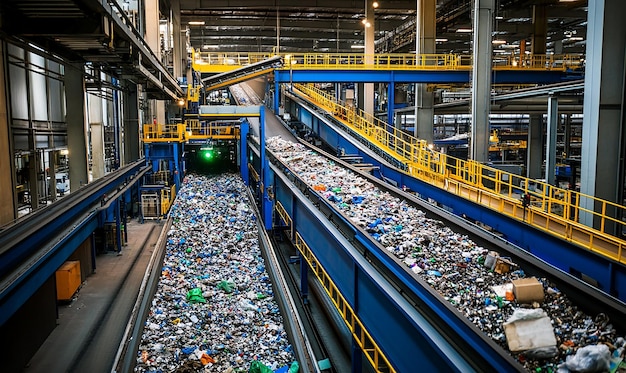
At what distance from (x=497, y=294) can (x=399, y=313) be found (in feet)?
3.97

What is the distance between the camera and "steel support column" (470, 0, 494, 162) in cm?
1321

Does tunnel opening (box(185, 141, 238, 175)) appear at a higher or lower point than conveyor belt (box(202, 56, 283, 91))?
lower

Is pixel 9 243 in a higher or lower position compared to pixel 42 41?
lower

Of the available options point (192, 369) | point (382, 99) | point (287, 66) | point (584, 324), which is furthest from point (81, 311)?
point (382, 99)

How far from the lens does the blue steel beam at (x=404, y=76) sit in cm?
1969

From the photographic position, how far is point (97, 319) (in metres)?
7.75

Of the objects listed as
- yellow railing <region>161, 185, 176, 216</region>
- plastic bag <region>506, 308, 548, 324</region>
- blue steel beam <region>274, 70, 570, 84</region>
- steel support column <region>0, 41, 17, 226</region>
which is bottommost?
yellow railing <region>161, 185, 176, 216</region>

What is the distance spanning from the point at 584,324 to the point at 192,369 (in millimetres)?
4805

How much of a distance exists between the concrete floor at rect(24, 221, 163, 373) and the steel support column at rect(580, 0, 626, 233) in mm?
8624

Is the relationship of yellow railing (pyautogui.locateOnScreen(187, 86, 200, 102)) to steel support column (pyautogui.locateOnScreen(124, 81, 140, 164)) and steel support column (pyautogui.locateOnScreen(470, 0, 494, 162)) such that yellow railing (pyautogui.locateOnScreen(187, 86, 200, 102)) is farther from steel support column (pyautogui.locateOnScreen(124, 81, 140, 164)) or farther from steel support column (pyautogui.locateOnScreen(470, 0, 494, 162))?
steel support column (pyautogui.locateOnScreen(470, 0, 494, 162))

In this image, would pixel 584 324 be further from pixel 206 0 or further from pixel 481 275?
pixel 206 0

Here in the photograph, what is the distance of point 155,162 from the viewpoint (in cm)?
1703

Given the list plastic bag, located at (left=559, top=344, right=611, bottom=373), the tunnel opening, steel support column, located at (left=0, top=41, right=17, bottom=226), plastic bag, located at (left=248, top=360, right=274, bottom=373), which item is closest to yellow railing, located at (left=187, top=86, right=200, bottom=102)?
the tunnel opening

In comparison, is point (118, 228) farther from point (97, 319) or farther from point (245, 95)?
point (245, 95)
